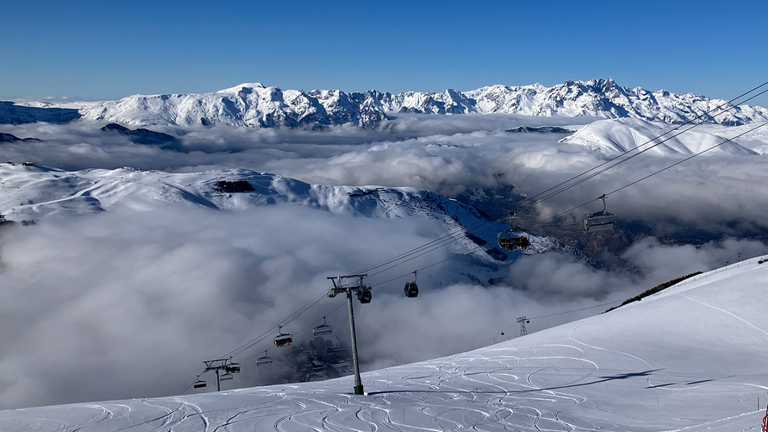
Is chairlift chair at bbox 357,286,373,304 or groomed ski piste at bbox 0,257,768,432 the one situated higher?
chairlift chair at bbox 357,286,373,304

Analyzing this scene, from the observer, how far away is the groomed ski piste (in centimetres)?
2300

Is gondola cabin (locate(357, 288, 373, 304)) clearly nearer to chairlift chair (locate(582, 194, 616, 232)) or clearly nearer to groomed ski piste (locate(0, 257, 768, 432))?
groomed ski piste (locate(0, 257, 768, 432))

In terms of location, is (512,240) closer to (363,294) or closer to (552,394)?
(363,294)

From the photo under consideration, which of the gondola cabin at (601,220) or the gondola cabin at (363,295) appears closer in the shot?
the gondola cabin at (601,220)

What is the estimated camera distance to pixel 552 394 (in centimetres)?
3008

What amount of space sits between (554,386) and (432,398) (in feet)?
27.9

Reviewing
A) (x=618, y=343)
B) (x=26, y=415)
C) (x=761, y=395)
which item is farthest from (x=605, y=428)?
(x=26, y=415)

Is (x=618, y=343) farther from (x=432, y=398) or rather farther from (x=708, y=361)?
(x=432, y=398)

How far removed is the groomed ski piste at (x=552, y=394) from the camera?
23.0 metres

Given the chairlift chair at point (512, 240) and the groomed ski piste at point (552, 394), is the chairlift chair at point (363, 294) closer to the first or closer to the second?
the groomed ski piste at point (552, 394)

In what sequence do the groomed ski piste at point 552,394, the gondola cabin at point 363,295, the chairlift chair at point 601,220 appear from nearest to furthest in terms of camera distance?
the groomed ski piste at point 552,394
the chairlift chair at point 601,220
the gondola cabin at point 363,295

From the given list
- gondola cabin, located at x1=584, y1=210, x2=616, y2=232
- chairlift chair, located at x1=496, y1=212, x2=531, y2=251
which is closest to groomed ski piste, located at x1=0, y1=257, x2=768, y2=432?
chairlift chair, located at x1=496, y1=212, x2=531, y2=251

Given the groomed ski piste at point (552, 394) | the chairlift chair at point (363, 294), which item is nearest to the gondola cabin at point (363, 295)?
the chairlift chair at point (363, 294)

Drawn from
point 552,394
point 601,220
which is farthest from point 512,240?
point 552,394
